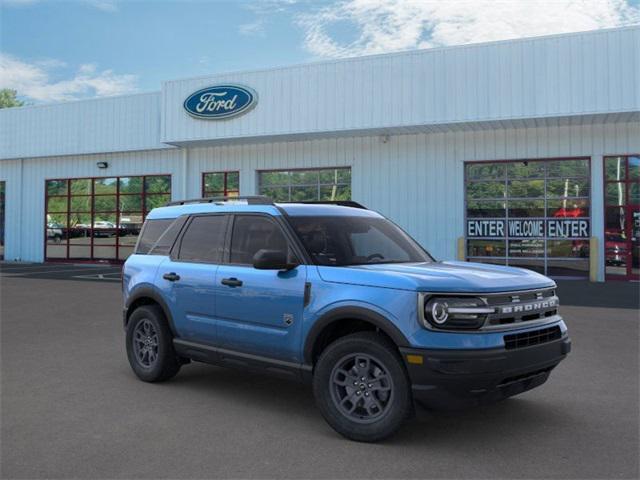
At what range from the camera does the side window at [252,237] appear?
533cm

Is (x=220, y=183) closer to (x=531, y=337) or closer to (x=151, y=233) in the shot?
(x=151, y=233)

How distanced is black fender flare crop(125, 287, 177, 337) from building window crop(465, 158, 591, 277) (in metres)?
14.1

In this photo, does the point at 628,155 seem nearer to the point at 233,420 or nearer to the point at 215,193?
the point at 215,193

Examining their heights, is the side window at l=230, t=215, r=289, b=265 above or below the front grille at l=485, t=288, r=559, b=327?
above

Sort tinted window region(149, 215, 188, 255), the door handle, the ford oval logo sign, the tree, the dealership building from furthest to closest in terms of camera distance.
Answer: the tree
the ford oval logo sign
the dealership building
tinted window region(149, 215, 188, 255)
the door handle

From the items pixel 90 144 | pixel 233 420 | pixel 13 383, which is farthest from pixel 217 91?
pixel 233 420

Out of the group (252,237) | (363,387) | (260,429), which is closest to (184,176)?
(252,237)

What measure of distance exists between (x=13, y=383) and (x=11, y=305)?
681cm

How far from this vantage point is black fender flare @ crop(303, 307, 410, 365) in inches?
168

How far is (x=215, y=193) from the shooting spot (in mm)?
22984

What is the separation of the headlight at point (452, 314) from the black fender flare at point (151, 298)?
9.43 feet

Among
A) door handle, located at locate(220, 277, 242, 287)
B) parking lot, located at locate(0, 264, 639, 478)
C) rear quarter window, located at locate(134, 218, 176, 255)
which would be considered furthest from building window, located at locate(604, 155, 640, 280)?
door handle, located at locate(220, 277, 242, 287)

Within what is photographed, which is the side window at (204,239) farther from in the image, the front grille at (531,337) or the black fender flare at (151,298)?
the front grille at (531,337)

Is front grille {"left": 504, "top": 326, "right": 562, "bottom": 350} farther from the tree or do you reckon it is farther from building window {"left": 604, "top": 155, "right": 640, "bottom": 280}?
the tree
